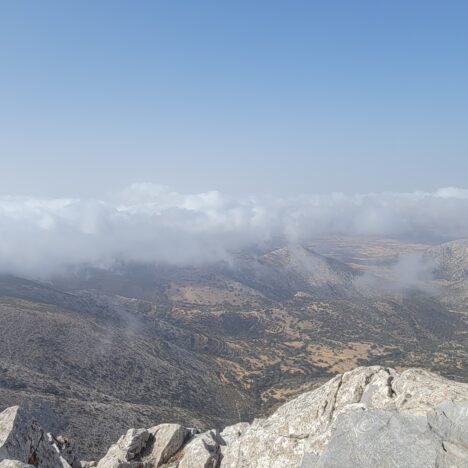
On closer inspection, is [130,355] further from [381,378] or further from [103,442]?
[381,378]

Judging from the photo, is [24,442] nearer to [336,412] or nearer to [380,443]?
[336,412]

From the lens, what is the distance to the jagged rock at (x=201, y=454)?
102 feet

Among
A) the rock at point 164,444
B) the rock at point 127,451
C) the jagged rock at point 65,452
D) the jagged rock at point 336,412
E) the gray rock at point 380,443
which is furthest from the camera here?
the rock at point 164,444

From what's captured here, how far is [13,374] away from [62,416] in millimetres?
33407

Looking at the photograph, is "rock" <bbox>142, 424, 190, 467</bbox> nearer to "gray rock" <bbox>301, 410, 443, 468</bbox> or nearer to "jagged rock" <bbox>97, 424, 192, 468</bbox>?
"jagged rock" <bbox>97, 424, 192, 468</bbox>

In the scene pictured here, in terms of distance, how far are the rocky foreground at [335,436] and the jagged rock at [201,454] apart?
0.08 meters

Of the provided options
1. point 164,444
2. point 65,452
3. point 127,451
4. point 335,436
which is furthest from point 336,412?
point 65,452

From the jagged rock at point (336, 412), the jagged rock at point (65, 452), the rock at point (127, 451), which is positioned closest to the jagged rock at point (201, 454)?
the jagged rock at point (336, 412)

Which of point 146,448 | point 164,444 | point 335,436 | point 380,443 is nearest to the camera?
point 380,443

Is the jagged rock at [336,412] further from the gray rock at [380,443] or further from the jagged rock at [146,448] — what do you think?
the jagged rock at [146,448]

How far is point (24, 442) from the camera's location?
2723 cm

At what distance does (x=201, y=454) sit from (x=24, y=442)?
1270 cm

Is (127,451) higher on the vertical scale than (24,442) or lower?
lower

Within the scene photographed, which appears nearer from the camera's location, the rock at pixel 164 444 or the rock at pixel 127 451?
the rock at pixel 127 451
